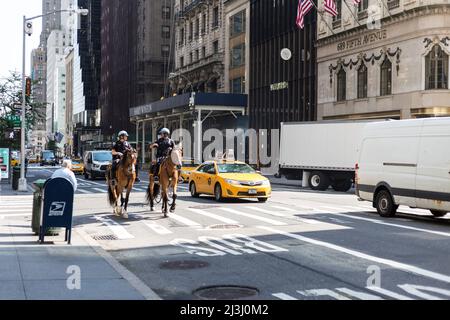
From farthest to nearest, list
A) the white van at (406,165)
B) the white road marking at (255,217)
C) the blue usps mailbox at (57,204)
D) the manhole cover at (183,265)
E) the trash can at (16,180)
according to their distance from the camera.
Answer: the trash can at (16,180)
the white road marking at (255,217)
the white van at (406,165)
the blue usps mailbox at (57,204)
the manhole cover at (183,265)

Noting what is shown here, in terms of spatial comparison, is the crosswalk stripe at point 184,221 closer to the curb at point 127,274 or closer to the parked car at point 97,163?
the curb at point 127,274

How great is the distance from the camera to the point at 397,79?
129ft

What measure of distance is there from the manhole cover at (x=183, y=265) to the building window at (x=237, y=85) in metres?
53.6

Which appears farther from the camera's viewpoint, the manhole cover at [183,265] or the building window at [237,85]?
the building window at [237,85]

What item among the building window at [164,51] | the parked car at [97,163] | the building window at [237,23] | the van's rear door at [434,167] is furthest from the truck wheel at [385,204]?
the building window at [164,51]

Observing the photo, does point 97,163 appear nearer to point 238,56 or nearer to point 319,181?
point 319,181

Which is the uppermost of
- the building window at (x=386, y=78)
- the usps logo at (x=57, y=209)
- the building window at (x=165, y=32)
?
the building window at (x=165, y=32)

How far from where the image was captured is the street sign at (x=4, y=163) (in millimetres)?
37963

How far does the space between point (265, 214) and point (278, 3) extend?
136ft

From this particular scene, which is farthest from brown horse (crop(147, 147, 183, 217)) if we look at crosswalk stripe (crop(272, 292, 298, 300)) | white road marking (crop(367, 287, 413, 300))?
white road marking (crop(367, 287, 413, 300))

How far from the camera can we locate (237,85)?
211ft

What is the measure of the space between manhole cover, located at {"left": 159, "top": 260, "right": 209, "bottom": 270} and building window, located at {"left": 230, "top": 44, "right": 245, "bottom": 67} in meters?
54.0

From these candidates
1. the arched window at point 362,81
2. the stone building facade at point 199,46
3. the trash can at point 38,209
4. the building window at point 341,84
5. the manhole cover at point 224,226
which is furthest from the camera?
the stone building facade at point 199,46

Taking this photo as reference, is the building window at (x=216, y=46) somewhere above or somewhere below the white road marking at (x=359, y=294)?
above
